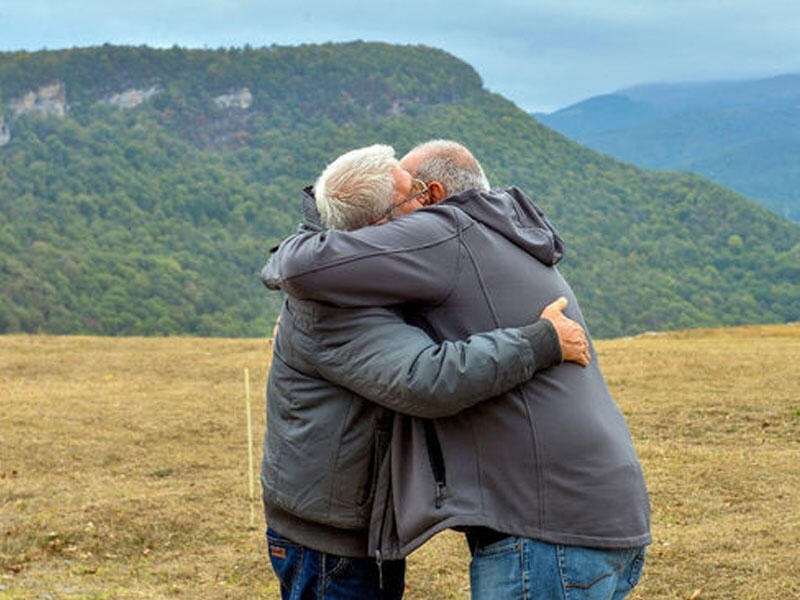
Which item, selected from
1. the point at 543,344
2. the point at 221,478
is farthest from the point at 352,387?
the point at 221,478

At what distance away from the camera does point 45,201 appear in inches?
2672

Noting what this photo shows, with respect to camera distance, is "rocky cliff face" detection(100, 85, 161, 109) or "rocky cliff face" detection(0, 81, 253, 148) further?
"rocky cliff face" detection(100, 85, 161, 109)

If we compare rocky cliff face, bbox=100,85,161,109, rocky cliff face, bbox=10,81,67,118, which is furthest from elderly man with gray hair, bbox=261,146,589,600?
rocky cliff face, bbox=100,85,161,109

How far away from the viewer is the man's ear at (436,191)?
357 cm

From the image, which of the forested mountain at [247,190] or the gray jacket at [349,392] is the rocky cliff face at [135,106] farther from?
the gray jacket at [349,392]

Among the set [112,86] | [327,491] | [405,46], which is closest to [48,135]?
[112,86]

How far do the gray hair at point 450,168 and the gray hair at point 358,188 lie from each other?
140mm

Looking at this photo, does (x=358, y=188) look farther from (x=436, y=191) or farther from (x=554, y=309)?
(x=554, y=309)

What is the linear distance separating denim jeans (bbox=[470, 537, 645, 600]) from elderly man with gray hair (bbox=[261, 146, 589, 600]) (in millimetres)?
377

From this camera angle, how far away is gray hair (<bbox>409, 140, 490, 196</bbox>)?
140 inches

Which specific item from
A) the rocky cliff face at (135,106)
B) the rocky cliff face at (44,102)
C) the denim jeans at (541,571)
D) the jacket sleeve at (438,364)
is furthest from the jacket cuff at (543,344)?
the rocky cliff face at (44,102)

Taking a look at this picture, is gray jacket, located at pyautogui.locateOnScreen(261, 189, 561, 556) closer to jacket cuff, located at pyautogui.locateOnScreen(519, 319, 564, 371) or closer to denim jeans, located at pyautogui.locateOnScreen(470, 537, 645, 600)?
jacket cuff, located at pyautogui.locateOnScreen(519, 319, 564, 371)

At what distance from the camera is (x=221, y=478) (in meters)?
11.2

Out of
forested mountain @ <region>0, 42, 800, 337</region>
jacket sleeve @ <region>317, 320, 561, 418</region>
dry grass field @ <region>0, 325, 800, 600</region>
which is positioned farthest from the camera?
forested mountain @ <region>0, 42, 800, 337</region>
